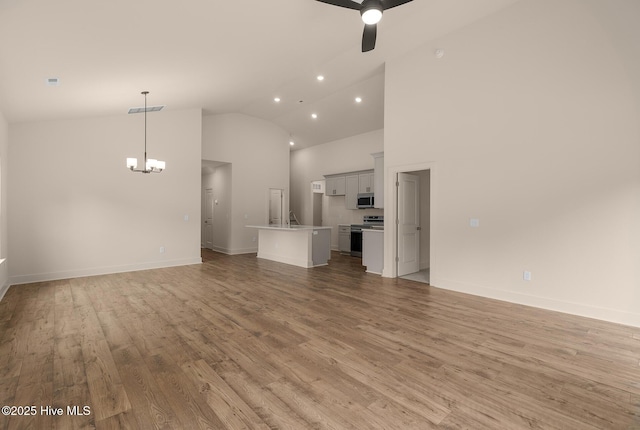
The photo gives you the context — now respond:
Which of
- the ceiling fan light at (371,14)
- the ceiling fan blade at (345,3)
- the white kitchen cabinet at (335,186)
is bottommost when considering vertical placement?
the white kitchen cabinet at (335,186)

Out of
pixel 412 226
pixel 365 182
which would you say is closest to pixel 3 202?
pixel 412 226

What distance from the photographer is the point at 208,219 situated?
1019cm

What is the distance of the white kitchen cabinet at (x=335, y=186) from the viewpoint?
29.8 feet

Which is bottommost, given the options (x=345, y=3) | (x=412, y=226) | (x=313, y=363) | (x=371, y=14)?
(x=313, y=363)

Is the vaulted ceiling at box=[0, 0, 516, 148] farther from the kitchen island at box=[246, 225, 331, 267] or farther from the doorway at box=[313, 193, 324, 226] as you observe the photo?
the doorway at box=[313, 193, 324, 226]

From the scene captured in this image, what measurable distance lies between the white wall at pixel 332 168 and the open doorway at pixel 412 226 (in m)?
2.04

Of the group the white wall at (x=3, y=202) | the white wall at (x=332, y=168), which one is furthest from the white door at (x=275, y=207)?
the white wall at (x=3, y=202)

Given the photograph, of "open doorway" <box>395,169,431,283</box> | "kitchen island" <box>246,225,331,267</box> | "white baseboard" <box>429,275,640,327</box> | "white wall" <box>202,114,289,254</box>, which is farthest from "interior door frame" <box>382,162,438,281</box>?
"white wall" <box>202,114,289,254</box>

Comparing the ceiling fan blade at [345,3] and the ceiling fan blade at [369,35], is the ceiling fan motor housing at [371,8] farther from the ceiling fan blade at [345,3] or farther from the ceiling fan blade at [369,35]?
the ceiling fan blade at [369,35]

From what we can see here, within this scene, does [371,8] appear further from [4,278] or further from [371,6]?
[4,278]

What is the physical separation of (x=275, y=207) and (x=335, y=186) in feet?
7.14

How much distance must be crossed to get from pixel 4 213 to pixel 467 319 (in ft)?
23.2

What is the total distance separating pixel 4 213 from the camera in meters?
4.99

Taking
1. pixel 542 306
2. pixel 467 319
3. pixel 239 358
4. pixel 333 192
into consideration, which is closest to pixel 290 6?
pixel 239 358
